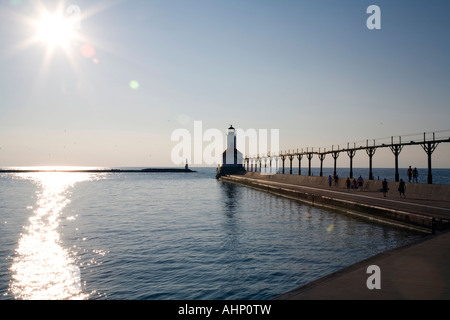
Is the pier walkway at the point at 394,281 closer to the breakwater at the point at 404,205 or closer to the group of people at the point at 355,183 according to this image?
the breakwater at the point at 404,205

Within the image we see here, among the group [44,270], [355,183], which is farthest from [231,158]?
[44,270]

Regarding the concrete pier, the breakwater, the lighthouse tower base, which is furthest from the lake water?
the lighthouse tower base

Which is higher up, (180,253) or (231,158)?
(231,158)

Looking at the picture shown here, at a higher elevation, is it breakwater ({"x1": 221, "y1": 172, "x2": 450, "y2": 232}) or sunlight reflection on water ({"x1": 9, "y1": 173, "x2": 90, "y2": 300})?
breakwater ({"x1": 221, "y1": 172, "x2": 450, "y2": 232})

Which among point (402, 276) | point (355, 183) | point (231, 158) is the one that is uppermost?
point (231, 158)

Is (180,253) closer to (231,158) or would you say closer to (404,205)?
(404,205)

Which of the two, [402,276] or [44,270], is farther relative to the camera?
[44,270]

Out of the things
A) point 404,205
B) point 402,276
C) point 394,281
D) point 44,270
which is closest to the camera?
point 394,281

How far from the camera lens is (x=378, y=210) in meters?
20.3

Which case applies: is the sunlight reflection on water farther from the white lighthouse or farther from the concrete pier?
the white lighthouse

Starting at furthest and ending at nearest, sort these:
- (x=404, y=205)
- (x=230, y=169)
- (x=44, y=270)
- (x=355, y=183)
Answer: (x=230, y=169), (x=355, y=183), (x=404, y=205), (x=44, y=270)
